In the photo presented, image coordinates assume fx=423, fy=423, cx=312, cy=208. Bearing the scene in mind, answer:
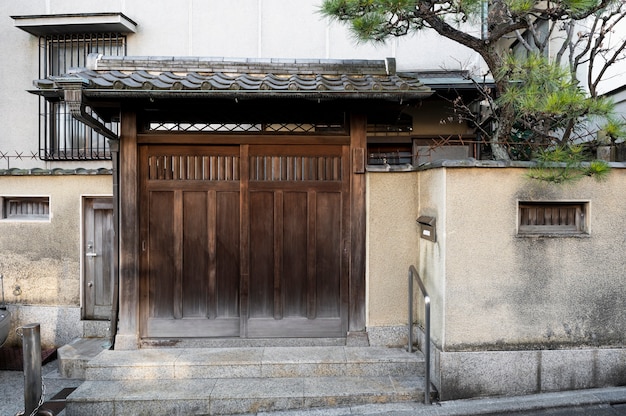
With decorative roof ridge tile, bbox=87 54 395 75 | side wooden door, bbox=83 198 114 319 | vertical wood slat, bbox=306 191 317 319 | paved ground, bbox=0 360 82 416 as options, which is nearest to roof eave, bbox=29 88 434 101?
decorative roof ridge tile, bbox=87 54 395 75

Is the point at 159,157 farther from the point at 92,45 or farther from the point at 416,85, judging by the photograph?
the point at 92,45

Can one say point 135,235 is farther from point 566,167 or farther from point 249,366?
point 566,167

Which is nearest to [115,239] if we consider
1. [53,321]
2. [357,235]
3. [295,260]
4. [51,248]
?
[51,248]

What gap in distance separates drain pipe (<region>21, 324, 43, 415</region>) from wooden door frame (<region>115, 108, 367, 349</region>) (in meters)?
1.25

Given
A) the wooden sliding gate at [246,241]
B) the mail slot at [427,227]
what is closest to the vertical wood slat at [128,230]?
the wooden sliding gate at [246,241]

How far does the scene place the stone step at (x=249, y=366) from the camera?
539cm

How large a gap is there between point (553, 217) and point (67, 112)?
9507 millimetres

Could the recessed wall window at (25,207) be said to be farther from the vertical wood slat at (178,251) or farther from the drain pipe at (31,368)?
the drain pipe at (31,368)

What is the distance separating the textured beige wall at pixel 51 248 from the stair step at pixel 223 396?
7.86 ft

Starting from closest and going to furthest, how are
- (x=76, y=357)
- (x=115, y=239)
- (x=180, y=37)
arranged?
(x=76, y=357), (x=115, y=239), (x=180, y=37)

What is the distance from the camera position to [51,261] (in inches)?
272

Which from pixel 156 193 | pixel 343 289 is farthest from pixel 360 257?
pixel 156 193

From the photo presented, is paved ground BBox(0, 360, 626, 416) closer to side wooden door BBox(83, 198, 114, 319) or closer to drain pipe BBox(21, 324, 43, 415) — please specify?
drain pipe BBox(21, 324, 43, 415)

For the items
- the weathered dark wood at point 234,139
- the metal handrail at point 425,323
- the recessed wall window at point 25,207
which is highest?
the weathered dark wood at point 234,139
